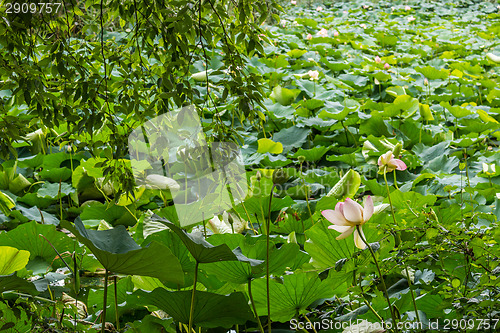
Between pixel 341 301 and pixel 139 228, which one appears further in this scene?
pixel 139 228

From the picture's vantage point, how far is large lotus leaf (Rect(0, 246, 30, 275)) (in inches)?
35.6

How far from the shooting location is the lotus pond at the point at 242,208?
841 mm

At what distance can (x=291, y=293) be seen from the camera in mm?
966

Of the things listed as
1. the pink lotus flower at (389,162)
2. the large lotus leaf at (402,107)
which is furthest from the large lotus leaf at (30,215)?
the large lotus leaf at (402,107)

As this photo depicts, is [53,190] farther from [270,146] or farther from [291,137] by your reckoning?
[291,137]

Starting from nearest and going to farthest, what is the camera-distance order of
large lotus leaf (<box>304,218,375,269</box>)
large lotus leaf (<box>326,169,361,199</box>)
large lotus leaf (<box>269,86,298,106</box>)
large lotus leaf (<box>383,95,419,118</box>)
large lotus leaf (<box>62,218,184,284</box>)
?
large lotus leaf (<box>62,218,184,284</box>) → large lotus leaf (<box>304,218,375,269</box>) → large lotus leaf (<box>326,169,361,199</box>) → large lotus leaf (<box>383,95,419,118</box>) → large lotus leaf (<box>269,86,298,106</box>)

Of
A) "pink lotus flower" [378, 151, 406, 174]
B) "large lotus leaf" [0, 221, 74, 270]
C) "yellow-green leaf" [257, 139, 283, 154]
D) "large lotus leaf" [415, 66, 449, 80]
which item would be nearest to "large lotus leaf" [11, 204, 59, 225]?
"large lotus leaf" [0, 221, 74, 270]

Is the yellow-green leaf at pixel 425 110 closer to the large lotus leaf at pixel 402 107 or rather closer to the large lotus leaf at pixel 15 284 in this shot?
the large lotus leaf at pixel 402 107

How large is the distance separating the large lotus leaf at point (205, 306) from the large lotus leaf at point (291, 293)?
0.28ft

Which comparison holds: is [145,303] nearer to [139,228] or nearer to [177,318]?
[177,318]

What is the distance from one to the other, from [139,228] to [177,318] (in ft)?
1.49

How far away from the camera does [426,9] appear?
26.2 ft

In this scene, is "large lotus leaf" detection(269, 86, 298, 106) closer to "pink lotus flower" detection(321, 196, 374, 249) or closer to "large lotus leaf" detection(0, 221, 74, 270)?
"large lotus leaf" detection(0, 221, 74, 270)

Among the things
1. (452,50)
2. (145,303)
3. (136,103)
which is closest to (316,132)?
(136,103)
